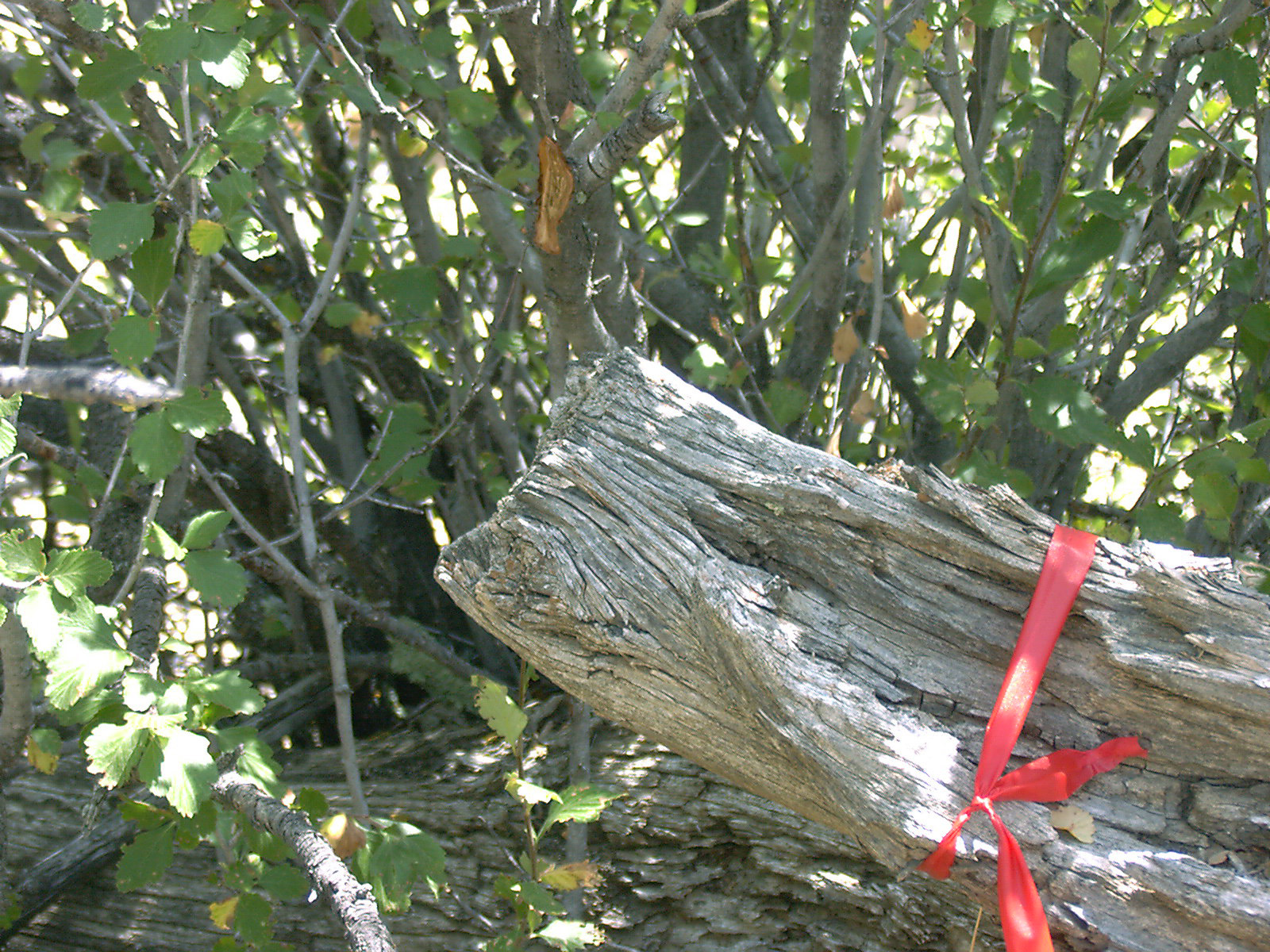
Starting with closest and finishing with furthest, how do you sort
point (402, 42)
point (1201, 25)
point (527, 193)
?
point (1201, 25)
point (402, 42)
point (527, 193)

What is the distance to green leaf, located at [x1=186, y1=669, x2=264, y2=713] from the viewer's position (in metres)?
1.75

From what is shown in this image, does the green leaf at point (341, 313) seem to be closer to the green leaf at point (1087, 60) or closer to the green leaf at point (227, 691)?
the green leaf at point (227, 691)

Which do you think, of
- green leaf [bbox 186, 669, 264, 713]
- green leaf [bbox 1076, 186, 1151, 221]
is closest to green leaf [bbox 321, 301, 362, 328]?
green leaf [bbox 186, 669, 264, 713]

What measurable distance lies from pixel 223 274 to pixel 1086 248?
264cm

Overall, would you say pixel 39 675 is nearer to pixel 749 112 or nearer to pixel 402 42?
pixel 402 42

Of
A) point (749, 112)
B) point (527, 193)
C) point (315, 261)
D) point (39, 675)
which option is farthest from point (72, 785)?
point (749, 112)

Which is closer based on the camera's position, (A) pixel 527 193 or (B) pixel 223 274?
(A) pixel 527 193

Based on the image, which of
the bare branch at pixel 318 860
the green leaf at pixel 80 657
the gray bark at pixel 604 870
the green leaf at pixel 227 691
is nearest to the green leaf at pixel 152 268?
the green leaf at pixel 80 657

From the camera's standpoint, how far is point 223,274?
3127 millimetres

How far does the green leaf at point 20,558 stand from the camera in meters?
1.50

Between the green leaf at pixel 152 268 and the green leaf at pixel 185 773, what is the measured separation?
854 millimetres

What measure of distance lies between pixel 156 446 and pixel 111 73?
70cm

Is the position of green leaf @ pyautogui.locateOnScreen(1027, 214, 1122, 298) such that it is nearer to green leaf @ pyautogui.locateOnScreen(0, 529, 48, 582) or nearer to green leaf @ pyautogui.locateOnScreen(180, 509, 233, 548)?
green leaf @ pyautogui.locateOnScreen(180, 509, 233, 548)

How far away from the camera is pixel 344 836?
6.39 ft
